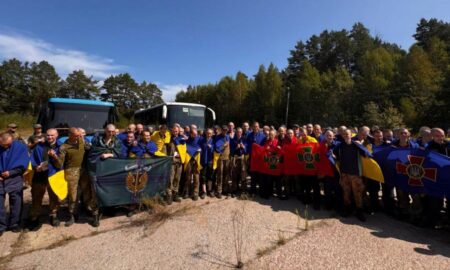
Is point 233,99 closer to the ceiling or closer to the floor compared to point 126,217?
closer to the ceiling

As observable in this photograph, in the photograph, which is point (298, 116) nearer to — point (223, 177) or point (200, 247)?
point (223, 177)

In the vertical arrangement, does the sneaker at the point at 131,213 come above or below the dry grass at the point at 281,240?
below

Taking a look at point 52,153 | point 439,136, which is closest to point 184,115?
point 52,153

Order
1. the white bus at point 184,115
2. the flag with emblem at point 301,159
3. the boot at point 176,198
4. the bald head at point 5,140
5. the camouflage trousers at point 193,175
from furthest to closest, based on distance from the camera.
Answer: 1. the white bus at point 184,115
2. the camouflage trousers at point 193,175
3. the boot at point 176,198
4. the flag with emblem at point 301,159
5. the bald head at point 5,140

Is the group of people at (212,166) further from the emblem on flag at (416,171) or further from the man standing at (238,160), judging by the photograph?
the emblem on flag at (416,171)

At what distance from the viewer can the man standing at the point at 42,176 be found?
545cm

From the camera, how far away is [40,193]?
18.3 ft

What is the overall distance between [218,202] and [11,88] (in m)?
84.0

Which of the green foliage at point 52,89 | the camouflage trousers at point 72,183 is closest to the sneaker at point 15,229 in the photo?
the camouflage trousers at point 72,183

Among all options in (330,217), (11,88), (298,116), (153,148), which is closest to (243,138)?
(153,148)

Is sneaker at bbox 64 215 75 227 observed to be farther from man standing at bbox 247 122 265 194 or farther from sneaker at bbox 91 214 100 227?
man standing at bbox 247 122 265 194

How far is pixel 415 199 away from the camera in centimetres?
587

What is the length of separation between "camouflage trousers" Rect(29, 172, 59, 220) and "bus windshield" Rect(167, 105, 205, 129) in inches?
317

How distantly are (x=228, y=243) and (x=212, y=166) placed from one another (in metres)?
2.99
